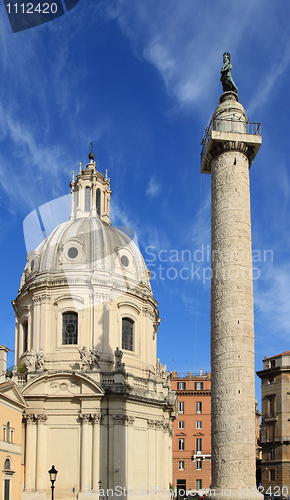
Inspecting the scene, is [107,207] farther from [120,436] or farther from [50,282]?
[120,436]

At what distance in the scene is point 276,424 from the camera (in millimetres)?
58188

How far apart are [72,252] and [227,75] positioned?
24.5 meters

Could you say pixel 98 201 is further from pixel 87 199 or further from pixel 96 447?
pixel 96 447

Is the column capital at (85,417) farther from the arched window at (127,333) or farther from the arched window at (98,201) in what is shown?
the arched window at (98,201)

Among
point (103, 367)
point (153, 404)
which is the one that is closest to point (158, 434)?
point (153, 404)

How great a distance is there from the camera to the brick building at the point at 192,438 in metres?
69.1

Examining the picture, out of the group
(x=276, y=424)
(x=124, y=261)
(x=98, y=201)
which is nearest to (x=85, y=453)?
(x=124, y=261)

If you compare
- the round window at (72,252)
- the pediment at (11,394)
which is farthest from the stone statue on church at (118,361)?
the round window at (72,252)

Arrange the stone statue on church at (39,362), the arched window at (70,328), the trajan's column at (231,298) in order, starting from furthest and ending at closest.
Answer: the arched window at (70,328) < the stone statue on church at (39,362) < the trajan's column at (231,298)

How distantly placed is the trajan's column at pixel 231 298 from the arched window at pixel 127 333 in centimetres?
2323

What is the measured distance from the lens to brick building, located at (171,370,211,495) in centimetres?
6912

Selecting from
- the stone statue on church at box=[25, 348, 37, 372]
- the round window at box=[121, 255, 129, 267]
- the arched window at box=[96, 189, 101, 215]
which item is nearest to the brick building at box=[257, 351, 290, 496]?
the round window at box=[121, 255, 129, 267]

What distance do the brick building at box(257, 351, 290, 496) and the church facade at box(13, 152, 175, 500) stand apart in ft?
40.6

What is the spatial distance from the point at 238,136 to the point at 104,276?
78.4ft
